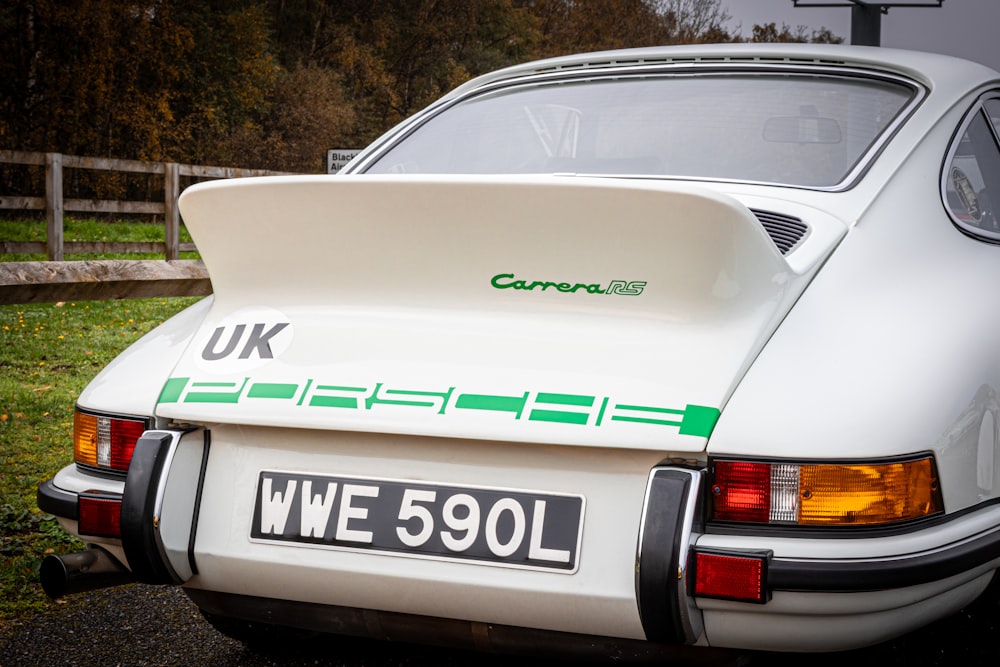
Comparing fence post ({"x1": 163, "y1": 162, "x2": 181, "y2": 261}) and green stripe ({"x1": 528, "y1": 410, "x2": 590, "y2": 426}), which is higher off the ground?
green stripe ({"x1": 528, "y1": 410, "x2": 590, "y2": 426})

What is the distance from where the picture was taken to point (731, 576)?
1825 mm

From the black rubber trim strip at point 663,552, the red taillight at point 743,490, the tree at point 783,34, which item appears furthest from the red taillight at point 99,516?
the tree at point 783,34

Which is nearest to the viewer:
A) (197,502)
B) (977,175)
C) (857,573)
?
(857,573)

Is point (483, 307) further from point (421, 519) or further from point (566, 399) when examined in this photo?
point (421, 519)

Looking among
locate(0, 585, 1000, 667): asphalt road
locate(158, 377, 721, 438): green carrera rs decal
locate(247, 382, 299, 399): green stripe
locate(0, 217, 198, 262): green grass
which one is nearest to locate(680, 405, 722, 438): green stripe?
locate(158, 377, 721, 438): green carrera rs decal

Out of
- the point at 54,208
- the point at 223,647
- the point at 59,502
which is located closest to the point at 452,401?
the point at 59,502

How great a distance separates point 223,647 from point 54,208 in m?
12.3

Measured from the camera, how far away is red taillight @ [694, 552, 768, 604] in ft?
5.95

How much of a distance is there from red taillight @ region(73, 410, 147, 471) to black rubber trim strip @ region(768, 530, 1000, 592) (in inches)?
51.5

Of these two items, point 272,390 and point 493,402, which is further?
point 272,390

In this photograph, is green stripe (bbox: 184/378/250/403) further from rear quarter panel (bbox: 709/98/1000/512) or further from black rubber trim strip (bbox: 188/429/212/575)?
rear quarter panel (bbox: 709/98/1000/512)

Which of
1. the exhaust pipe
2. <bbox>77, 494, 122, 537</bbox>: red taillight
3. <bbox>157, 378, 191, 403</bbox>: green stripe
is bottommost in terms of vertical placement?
the exhaust pipe

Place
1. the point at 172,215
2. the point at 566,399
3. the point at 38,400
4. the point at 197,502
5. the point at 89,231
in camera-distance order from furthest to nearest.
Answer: the point at 89,231
the point at 172,215
the point at 38,400
the point at 197,502
the point at 566,399

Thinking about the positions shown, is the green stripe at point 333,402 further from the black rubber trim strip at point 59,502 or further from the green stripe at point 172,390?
the black rubber trim strip at point 59,502
